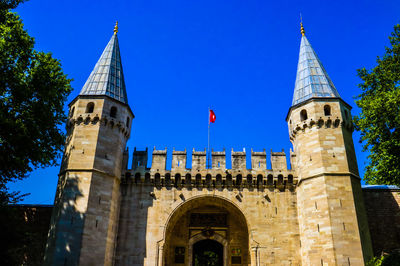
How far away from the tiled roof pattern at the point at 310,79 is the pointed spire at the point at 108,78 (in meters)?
10.9

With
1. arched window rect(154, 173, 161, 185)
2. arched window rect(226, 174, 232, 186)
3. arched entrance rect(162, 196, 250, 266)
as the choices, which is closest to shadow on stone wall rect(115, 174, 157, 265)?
arched window rect(154, 173, 161, 185)

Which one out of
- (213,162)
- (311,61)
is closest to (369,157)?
(311,61)

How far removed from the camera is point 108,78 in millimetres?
21703

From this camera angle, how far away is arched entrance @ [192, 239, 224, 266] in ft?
67.8

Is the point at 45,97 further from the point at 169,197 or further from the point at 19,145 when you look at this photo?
the point at 169,197

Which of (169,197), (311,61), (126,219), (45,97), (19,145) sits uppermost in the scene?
(311,61)

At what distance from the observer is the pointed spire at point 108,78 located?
21047 millimetres

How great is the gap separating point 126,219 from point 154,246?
2146mm

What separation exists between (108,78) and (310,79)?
12.5 m

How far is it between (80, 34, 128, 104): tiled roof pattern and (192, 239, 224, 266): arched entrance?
9.88 meters

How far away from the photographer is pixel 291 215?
63.6ft

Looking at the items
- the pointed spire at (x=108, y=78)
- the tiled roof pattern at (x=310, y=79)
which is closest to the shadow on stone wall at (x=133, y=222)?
the pointed spire at (x=108, y=78)

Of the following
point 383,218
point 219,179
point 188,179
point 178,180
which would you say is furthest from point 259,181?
point 383,218

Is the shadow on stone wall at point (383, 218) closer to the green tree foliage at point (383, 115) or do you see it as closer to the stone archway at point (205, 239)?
the green tree foliage at point (383, 115)
